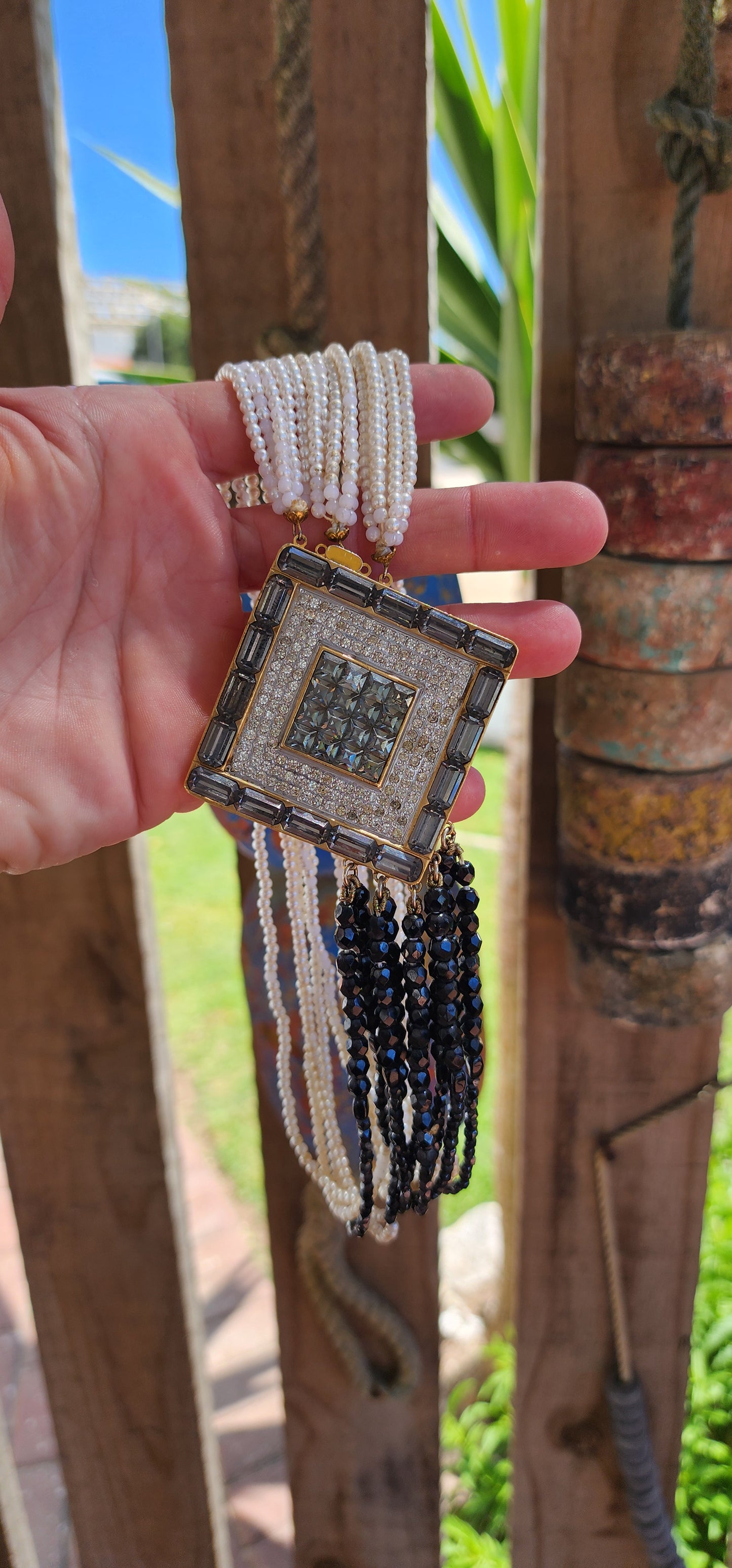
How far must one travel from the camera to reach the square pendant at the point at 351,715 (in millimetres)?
708

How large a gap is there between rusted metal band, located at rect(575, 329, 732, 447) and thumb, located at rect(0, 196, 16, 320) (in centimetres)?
41

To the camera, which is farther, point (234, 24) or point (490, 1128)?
point (490, 1128)

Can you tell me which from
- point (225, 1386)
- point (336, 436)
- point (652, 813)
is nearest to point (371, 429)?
point (336, 436)

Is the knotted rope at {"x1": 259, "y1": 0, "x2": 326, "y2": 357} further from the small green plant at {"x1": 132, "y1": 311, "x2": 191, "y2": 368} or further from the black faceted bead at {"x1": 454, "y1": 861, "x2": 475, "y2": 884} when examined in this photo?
the small green plant at {"x1": 132, "y1": 311, "x2": 191, "y2": 368}

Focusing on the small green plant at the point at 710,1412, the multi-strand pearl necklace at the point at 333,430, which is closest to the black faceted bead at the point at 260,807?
the multi-strand pearl necklace at the point at 333,430

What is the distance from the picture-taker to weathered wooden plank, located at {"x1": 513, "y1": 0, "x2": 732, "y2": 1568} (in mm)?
771

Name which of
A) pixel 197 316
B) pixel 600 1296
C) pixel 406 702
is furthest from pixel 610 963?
pixel 197 316

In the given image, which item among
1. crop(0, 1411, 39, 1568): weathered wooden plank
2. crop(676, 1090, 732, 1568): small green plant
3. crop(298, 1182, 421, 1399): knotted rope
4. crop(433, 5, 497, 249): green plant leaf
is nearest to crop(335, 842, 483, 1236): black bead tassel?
crop(298, 1182, 421, 1399): knotted rope

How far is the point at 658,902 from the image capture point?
80 centimetres

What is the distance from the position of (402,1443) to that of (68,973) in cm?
67

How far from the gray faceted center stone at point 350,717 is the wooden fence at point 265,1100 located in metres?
0.26

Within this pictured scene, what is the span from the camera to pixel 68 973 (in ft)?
3.22

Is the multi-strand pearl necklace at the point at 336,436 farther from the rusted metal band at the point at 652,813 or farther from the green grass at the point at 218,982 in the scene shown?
the green grass at the point at 218,982

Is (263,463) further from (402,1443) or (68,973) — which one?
(402,1443)
